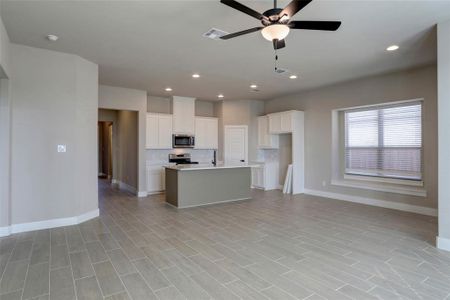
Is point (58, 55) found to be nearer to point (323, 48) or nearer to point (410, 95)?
point (323, 48)

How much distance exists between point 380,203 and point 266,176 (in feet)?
10.1

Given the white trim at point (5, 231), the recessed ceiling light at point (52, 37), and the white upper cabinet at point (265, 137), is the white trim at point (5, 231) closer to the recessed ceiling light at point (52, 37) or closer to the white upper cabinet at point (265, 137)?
the recessed ceiling light at point (52, 37)

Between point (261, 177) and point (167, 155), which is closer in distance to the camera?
point (167, 155)

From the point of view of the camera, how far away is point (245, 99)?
8.11m

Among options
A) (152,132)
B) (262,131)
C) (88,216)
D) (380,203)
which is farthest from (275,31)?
(262,131)

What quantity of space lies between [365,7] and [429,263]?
3.03 metres

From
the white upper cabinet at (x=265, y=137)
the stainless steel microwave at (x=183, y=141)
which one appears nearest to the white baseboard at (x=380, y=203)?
the white upper cabinet at (x=265, y=137)

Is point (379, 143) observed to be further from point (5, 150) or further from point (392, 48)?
point (5, 150)

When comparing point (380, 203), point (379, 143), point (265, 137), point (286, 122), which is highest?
point (286, 122)

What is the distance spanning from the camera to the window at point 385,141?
204 inches

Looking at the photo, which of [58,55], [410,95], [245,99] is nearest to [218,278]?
[58,55]

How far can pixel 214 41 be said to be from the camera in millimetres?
3729

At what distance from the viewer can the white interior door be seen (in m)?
8.04

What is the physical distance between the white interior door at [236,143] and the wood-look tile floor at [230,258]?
341 cm
